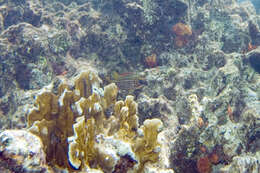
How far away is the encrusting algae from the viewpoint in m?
2.25

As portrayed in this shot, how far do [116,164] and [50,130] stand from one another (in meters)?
0.95

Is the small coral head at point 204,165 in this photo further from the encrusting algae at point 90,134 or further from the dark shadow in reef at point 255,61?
the dark shadow in reef at point 255,61

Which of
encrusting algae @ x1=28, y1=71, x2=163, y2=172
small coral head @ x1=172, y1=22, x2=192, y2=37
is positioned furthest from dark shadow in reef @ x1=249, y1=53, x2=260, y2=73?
encrusting algae @ x1=28, y1=71, x2=163, y2=172

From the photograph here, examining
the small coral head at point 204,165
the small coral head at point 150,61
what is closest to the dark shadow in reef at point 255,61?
the small coral head at point 150,61

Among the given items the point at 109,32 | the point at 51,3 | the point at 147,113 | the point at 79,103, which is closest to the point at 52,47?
the point at 109,32

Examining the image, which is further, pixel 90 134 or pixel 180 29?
pixel 180 29

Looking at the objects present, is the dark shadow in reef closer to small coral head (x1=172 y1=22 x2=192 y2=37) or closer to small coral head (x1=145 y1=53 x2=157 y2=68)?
small coral head (x1=172 y1=22 x2=192 y2=37)

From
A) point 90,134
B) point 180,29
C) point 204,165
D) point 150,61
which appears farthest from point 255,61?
point 90,134

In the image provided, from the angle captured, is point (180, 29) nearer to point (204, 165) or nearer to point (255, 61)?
point (255, 61)

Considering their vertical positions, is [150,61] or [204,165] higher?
[150,61]

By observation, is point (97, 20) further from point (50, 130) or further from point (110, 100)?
point (50, 130)

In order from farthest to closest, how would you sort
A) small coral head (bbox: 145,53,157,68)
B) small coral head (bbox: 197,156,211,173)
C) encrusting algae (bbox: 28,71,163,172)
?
small coral head (bbox: 145,53,157,68) → small coral head (bbox: 197,156,211,173) → encrusting algae (bbox: 28,71,163,172)

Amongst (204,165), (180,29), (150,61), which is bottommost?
(204,165)

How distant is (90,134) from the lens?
95.4 inches
